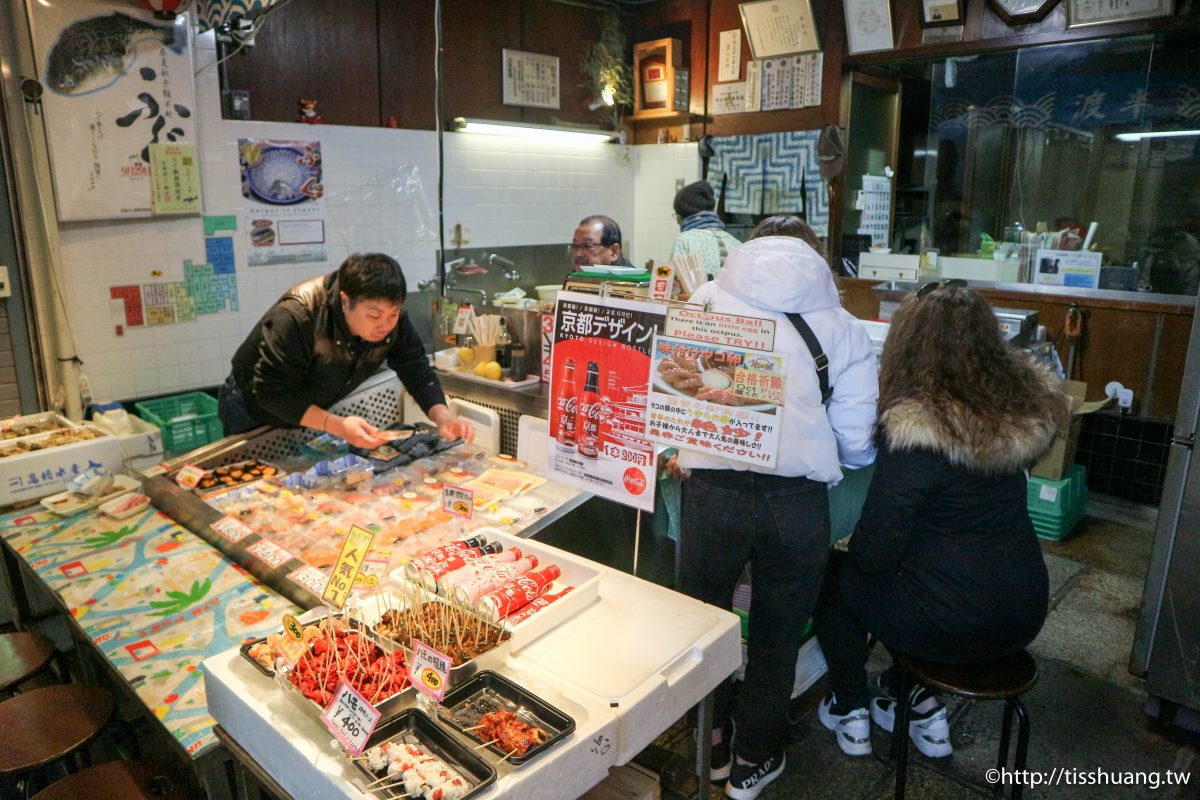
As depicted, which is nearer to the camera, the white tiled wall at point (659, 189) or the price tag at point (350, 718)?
the price tag at point (350, 718)

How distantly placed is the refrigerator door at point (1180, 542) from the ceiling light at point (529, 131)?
4.43m

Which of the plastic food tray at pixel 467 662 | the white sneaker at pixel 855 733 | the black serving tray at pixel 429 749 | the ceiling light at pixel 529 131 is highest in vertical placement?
the ceiling light at pixel 529 131

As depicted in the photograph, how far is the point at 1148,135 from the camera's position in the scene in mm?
4797

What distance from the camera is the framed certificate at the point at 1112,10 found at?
4320 mm

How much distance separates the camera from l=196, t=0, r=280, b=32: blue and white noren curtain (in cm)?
334

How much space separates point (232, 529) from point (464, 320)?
149 centimetres

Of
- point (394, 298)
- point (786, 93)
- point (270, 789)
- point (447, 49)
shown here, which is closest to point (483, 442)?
point (394, 298)

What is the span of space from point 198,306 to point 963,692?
13.9 ft

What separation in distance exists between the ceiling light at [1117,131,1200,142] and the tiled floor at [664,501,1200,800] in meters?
2.77

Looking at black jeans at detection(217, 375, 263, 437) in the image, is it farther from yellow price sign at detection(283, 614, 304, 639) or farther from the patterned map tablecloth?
yellow price sign at detection(283, 614, 304, 639)

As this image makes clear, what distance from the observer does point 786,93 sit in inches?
234

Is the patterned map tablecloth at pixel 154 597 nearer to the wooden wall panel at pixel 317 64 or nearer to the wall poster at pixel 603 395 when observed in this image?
the wall poster at pixel 603 395

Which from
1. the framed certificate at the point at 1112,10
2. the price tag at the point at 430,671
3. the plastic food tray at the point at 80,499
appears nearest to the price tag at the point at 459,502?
the price tag at the point at 430,671

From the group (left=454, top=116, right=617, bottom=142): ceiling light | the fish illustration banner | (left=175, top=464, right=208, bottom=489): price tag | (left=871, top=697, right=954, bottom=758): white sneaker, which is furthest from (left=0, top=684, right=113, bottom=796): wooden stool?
(left=454, top=116, right=617, bottom=142): ceiling light
